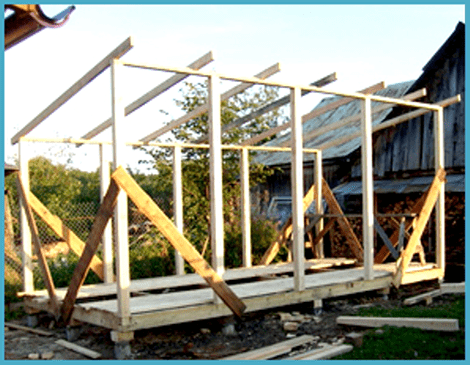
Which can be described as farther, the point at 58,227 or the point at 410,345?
the point at 58,227

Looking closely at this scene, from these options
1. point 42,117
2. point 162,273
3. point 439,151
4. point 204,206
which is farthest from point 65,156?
point 439,151

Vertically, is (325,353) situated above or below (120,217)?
below

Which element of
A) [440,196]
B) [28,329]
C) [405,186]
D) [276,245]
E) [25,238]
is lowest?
[28,329]

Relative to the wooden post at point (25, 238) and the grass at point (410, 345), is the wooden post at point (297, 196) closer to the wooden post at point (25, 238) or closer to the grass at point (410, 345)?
the grass at point (410, 345)

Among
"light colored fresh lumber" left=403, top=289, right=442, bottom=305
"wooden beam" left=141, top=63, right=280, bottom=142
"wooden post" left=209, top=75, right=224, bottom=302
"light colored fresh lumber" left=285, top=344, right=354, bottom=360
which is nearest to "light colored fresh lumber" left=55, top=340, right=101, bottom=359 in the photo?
"wooden post" left=209, top=75, right=224, bottom=302

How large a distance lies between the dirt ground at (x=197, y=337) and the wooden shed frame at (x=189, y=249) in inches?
11.7

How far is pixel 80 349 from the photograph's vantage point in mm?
7137

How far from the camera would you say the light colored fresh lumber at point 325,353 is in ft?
20.7

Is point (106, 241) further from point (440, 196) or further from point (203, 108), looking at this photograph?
point (440, 196)

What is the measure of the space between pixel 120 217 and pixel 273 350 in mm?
2282

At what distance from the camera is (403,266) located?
33.3 ft

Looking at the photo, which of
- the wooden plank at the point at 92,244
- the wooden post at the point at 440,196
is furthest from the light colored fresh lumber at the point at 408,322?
the wooden post at the point at 440,196

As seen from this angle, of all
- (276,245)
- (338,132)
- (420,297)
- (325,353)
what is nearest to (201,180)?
(276,245)

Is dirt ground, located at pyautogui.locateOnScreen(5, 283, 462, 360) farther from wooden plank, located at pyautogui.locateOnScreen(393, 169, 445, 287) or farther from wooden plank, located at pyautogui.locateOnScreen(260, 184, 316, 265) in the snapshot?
A: wooden plank, located at pyautogui.locateOnScreen(260, 184, 316, 265)
